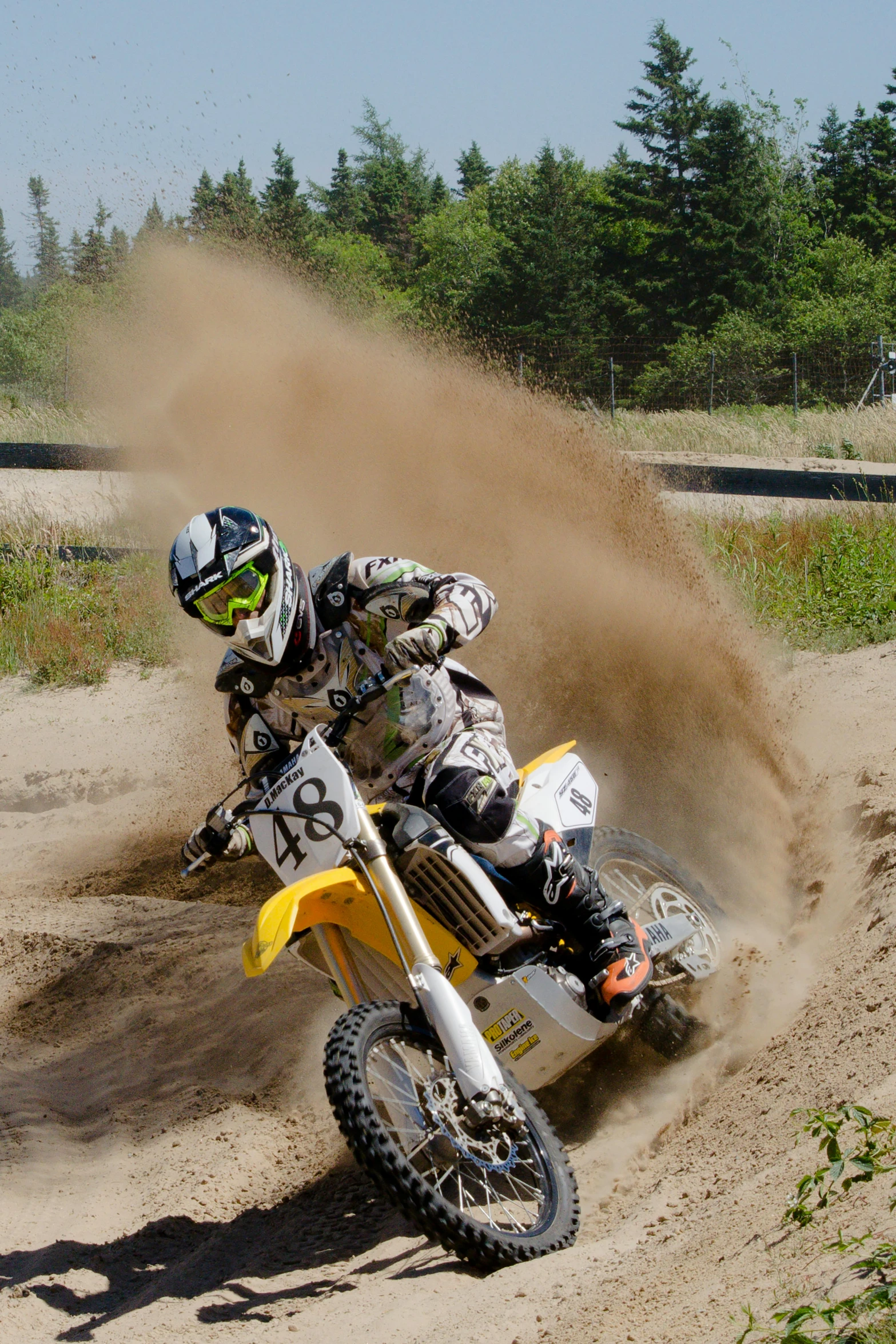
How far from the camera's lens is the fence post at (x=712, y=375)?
26.3m

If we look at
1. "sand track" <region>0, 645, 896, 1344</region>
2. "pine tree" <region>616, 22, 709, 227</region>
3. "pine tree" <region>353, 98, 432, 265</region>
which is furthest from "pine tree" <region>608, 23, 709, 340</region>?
Result: "sand track" <region>0, 645, 896, 1344</region>

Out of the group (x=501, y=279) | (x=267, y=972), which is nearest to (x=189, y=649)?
(x=267, y=972)

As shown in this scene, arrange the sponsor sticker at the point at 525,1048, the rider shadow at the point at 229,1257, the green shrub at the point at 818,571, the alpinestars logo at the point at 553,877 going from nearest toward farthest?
1. the rider shadow at the point at 229,1257
2. the sponsor sticker at the point at 525,1048
3. the alpinestars logo at the point at 553,877
4. the green shrub at the point at 818,571

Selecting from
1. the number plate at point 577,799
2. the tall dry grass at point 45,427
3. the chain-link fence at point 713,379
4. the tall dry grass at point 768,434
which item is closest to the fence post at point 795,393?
the chain-link fence at point 713,379

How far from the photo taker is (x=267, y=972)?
5410 mm

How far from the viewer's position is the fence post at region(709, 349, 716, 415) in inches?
1037

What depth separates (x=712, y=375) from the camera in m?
26.4

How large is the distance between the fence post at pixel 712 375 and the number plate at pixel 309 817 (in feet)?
78.2

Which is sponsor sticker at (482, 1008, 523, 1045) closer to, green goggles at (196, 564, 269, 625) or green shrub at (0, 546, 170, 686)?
green goggles at (196, 564, 269, 625)

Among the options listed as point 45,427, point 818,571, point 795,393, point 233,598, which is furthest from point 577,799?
point 795,393

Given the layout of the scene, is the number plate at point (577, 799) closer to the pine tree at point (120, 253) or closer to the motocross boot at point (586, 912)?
the motocross boot at point (586, 912)

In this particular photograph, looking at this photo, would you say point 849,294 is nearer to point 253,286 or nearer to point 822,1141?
point 253,286

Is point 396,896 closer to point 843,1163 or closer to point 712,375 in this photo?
point 843,1163

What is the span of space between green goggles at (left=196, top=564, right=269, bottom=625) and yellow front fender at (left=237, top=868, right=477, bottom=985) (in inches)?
34.1
